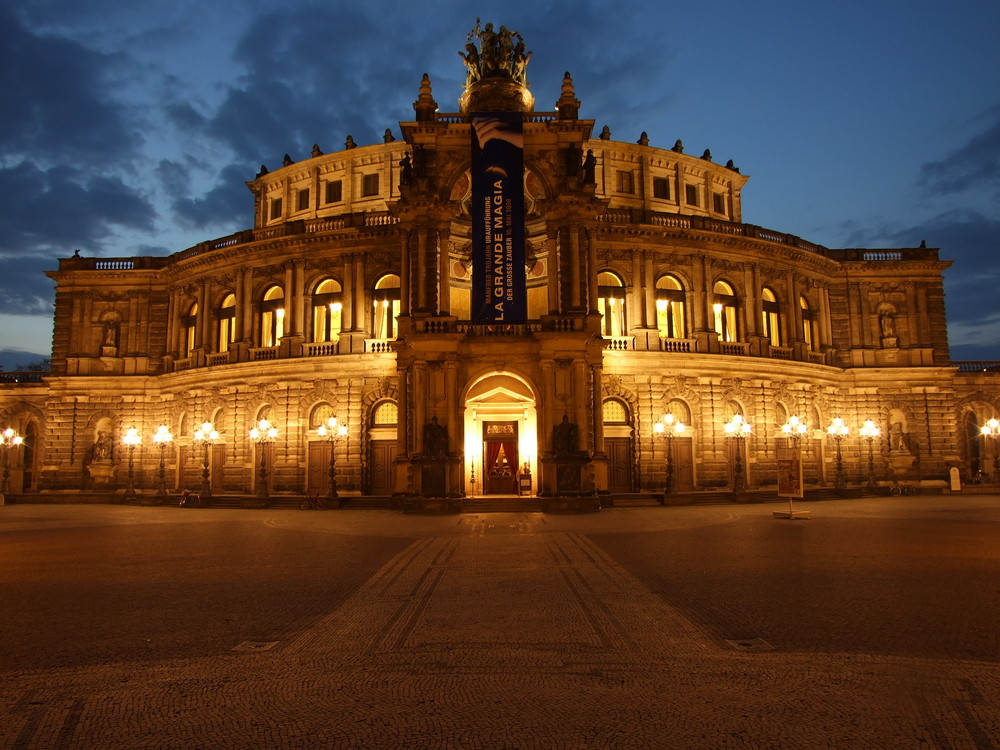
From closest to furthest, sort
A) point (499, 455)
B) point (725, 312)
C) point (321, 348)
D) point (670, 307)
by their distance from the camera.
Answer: point (499, 455) → point (321, 348) → point (670, 307) → point (725, 312)

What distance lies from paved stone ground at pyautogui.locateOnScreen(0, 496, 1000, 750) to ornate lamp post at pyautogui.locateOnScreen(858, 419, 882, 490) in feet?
78.4

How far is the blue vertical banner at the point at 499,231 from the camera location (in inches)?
1212

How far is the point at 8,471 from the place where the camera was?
154 ft

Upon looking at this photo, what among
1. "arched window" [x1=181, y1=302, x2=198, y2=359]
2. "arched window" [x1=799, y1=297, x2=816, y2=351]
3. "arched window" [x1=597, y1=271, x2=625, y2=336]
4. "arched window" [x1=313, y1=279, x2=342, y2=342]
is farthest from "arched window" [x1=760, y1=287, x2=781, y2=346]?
"arched window" [x1=181, y1=302, x2=198, y2=359]

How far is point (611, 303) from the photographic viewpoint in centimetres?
3806

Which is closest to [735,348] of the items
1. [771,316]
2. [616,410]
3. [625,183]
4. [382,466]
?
[771,316]

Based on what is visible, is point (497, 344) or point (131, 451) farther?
point (131, 451)

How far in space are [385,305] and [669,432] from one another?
53.4ft

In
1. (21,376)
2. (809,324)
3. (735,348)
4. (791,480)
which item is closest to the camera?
(791,480)

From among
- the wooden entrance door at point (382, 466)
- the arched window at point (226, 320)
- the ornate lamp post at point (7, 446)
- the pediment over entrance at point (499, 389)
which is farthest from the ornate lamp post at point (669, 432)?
the ornate lamp post at point (7, 446)

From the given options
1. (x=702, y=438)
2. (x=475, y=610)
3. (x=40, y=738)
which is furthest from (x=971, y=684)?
(x=702, y=438)

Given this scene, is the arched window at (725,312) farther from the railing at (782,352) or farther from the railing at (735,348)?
the railing at (782,352)

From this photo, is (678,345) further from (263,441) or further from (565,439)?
(263,441)

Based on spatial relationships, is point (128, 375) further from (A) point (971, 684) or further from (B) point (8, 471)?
(A) point (971, 684)
